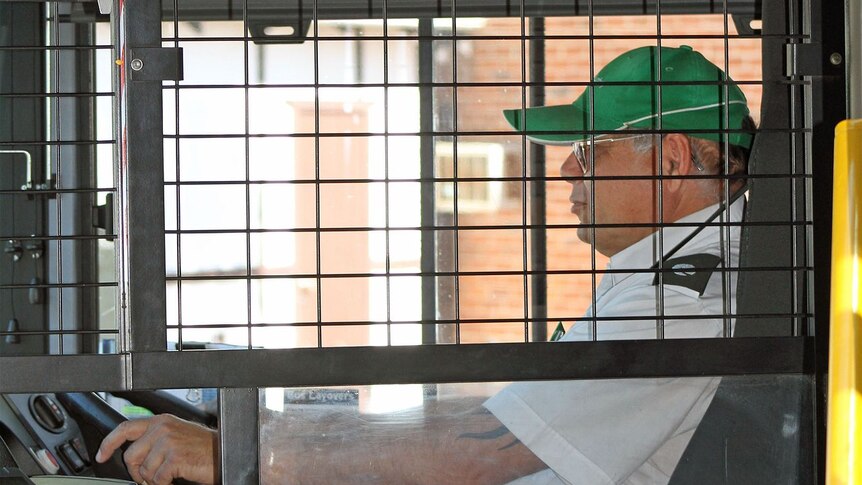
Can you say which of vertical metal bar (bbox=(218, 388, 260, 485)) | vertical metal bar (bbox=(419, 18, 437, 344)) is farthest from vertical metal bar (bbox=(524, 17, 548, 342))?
vertical metal bar (bbox=(218, 388, 260, 485))

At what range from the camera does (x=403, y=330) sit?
3615mm

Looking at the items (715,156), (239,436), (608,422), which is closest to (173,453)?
(239,436)

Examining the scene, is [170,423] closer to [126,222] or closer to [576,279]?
[126,222]

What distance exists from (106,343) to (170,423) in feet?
4.39

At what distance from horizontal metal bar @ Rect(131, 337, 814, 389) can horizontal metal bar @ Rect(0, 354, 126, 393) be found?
30 millimetres

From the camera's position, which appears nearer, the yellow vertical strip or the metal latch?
the yellow vertical strip

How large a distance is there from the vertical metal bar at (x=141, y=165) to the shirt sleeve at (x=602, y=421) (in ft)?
1.65

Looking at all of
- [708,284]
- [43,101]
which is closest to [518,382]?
[708,284]

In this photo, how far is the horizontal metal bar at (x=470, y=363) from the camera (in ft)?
3.56

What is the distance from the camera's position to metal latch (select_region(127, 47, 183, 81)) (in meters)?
1.06

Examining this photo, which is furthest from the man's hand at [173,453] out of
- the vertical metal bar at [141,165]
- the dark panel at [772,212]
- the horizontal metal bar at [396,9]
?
the dark panel at [772,212]

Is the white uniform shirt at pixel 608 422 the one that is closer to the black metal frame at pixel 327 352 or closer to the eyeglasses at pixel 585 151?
the black metal frame at pixel 327 352

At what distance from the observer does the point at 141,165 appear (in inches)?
41.9

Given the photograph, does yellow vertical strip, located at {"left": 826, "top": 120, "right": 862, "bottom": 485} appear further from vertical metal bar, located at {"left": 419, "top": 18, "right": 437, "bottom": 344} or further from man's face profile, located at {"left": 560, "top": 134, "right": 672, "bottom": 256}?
vertical metal bar, located at {"left": 419, "top": 18, "right": 437, "bottom": 344}
